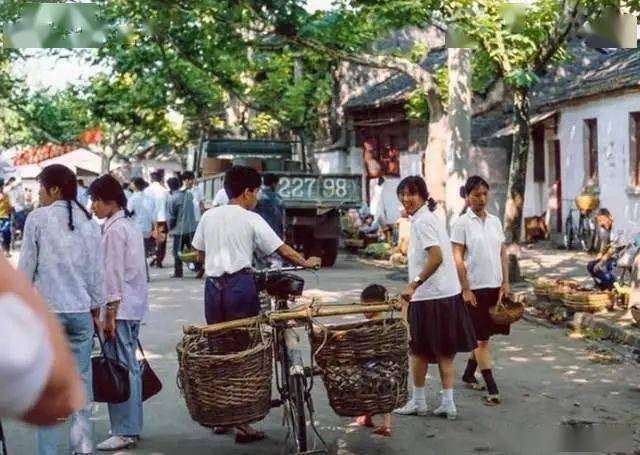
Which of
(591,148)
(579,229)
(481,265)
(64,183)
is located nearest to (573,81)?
(591,148)

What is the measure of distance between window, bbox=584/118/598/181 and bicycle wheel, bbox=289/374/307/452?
16.5m

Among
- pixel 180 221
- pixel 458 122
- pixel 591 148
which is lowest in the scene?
pixel 180 221

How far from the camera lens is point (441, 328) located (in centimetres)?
736

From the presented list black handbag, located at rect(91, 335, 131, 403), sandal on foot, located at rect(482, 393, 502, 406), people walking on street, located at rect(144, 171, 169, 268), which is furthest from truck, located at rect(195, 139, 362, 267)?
black handbag, located at rect(91, 335, 131, 403)

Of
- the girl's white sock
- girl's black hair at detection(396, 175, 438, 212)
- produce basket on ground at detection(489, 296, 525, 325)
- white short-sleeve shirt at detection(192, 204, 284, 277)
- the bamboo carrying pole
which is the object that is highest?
girl's black hair at detection(396, 175, 438, 212)

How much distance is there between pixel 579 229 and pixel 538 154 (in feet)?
13.5

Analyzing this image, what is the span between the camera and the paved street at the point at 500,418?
6789 millimetres

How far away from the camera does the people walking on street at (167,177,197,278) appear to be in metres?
17.5

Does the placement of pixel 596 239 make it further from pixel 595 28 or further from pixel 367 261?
pixel 595 28

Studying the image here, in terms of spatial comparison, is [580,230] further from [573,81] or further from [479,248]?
[479,248]

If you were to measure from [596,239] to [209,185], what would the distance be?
7314mm

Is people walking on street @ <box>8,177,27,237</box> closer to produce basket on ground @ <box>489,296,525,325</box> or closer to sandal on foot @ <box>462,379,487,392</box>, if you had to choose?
sandal on foot @ <box>462,379,487,392</box>

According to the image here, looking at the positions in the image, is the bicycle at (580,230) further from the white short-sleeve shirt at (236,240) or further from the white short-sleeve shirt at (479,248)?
the white short-sleeve shirt at (236,240)

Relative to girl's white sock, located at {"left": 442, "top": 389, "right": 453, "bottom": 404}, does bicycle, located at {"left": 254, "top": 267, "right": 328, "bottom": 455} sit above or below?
above
